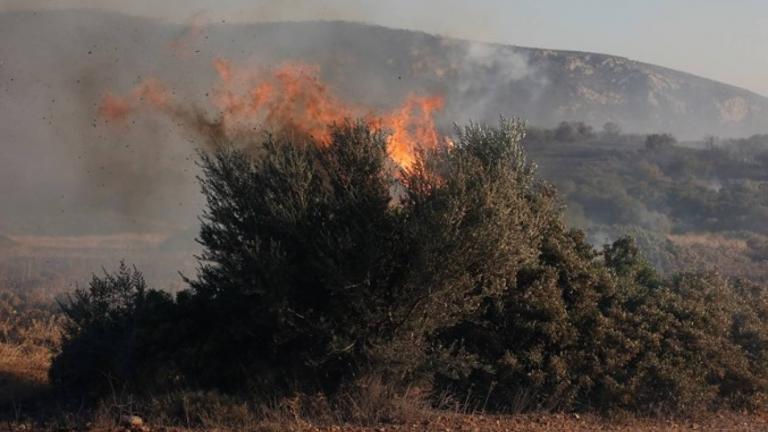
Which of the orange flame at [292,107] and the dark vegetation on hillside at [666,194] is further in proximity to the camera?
the dark vegetation on hillside at [666,194]

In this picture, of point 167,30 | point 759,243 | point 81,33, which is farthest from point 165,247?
point 759,243

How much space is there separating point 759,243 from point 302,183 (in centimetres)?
3733

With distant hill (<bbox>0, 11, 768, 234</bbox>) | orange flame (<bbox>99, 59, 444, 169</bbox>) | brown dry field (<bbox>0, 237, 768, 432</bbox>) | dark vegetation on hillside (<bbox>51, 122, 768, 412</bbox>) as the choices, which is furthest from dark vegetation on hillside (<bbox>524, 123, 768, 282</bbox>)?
orange flame (<bbox>99, 59, 444, 169</bbox>)

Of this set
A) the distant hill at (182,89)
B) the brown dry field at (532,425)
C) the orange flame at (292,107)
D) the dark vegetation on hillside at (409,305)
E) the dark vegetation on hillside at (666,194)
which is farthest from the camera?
the dark vegetation on hillside at (666,194)

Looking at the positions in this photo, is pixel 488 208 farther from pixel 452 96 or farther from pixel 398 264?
pixel 452 96

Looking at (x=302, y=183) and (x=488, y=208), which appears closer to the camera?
(x=488, y=208)

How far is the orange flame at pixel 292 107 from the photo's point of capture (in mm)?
15836

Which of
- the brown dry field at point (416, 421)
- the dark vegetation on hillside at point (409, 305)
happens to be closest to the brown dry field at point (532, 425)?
the brown dry field at point (416, 421)

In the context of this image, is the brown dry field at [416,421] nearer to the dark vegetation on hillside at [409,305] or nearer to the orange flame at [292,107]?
the dark vegetation on hillside at [409,305]

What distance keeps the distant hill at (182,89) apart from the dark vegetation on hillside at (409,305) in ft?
17.1

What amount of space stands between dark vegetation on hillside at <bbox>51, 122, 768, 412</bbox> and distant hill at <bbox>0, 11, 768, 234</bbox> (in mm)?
5204

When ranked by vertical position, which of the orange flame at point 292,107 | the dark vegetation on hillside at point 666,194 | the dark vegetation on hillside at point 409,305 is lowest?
the dark vegetation on hillside at point 409,305

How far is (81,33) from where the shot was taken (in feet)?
156

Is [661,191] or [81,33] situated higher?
[81,33]
